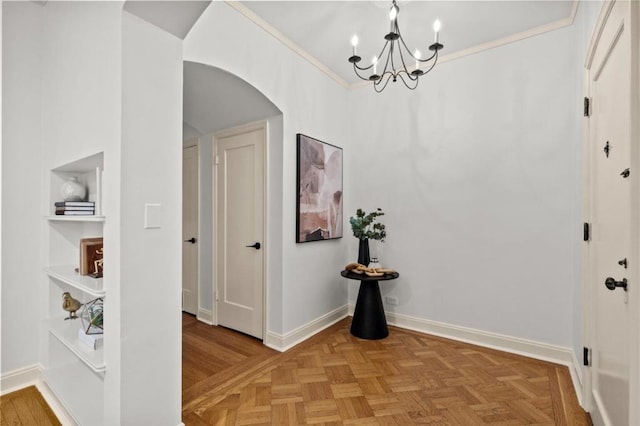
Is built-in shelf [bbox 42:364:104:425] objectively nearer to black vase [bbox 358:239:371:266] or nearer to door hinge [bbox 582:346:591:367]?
black vase [bbox 358:239:371:266]

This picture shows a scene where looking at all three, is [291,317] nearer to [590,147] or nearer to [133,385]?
[133,385]

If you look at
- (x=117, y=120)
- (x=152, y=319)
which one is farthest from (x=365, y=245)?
(x=117, y=120)

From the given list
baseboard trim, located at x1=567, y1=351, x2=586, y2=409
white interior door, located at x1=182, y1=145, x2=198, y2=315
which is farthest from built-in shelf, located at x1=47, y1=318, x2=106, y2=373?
baseboard trim, located at x1=567, y1=351, x2=586, y2=409

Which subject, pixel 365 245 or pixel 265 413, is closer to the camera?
pixel 265 413

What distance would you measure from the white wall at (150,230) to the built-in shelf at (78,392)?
0.28m

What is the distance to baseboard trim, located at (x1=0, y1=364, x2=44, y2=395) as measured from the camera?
220 cm

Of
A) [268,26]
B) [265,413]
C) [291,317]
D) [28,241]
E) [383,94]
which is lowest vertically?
[265,413]

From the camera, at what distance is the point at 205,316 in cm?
355

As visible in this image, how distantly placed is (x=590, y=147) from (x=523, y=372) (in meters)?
1.67

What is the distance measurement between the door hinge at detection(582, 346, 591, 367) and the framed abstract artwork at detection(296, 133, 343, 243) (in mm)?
2154

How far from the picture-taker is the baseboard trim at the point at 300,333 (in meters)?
2.84

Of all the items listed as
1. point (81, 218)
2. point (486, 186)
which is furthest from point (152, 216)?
point (486, 186)

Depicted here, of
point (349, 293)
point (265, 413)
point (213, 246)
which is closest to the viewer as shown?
point (265, 413)

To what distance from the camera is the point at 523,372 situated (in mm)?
2428
